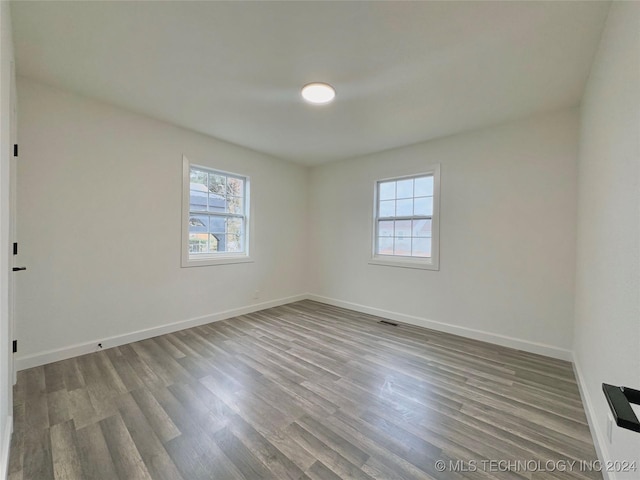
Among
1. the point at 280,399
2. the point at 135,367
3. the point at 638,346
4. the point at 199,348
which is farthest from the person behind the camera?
the point at 199,348

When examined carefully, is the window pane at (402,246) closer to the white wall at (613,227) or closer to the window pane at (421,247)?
the window pane at (421,247)

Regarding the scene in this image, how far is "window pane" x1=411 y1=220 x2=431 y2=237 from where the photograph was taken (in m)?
3.82

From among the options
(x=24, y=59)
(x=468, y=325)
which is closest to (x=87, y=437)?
(x=24, y=59)

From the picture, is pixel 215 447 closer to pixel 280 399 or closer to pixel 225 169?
pixel 280 399

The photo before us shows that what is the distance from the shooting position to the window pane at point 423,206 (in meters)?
3.81

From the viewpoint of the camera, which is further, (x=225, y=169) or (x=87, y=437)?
(x=225, y=169)

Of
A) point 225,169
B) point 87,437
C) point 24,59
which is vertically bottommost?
point 87,437

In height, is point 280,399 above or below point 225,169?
below

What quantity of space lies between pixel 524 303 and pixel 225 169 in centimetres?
431

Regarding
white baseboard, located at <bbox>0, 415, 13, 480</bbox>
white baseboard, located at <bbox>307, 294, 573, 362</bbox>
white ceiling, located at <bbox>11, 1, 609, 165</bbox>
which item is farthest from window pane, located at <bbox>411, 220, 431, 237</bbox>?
white baseboard, located at <bbox>0, 415, 13, 480</bbox>

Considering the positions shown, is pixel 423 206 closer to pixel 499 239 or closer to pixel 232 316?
pixel 499 239

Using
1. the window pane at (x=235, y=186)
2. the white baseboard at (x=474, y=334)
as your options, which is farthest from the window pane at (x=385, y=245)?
the window pane at (x=235, y=186)

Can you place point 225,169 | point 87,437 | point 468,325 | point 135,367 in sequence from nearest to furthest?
1. point 87,437
2. point 135,367
3. point 468,325
4. point 225,169

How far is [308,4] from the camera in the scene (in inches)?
63.1
